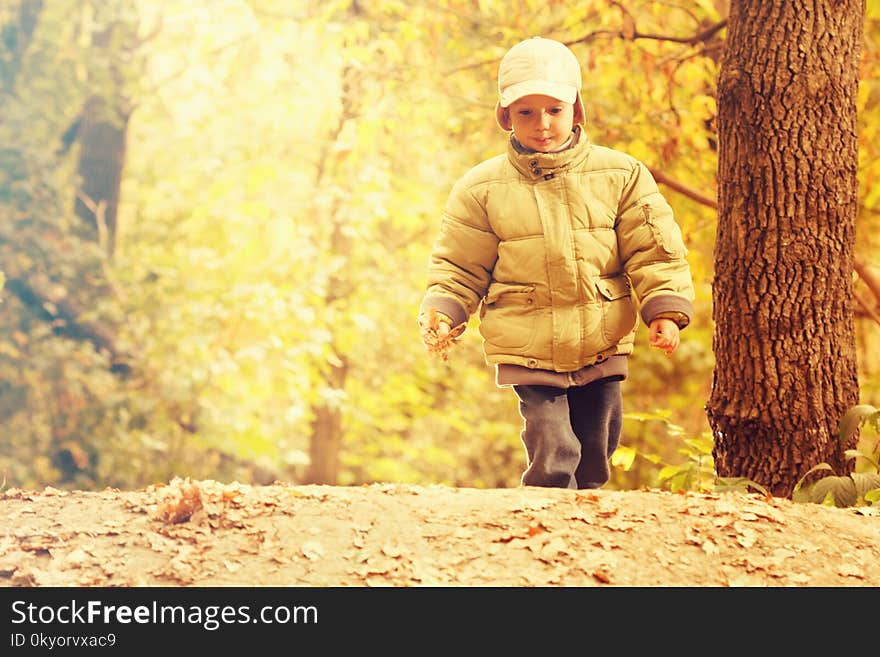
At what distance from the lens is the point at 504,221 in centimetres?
373

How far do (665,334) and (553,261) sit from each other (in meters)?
0.50

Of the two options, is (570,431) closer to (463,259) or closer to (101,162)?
(463,259)

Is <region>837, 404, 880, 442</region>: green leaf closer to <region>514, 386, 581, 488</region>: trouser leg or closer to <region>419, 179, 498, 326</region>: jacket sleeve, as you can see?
<region>514, 386, 581, 488</region>: trouser leg

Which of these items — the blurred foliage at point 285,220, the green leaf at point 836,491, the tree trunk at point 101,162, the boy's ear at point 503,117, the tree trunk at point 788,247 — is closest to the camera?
the boy's ear at point 503,117

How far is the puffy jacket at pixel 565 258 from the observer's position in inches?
145

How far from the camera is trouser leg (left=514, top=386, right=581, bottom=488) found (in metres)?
3.73

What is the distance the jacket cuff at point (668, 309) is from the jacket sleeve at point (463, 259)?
640 millimetres

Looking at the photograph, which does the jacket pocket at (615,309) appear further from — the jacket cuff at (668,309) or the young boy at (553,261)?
the jacket cuff at (668,309)

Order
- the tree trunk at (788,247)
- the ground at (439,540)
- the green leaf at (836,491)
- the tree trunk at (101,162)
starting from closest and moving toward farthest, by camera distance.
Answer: the ground at (439,540), the green leaf at (836,491), the tree trunk at (788,247), the tree trunk at (101,162)

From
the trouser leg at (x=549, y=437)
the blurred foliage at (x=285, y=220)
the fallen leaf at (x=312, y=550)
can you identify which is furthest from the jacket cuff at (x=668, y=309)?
the blurred foliage at (x=285, y=220)

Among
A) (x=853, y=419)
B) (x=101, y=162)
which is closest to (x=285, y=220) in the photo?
(x=101, y=162)

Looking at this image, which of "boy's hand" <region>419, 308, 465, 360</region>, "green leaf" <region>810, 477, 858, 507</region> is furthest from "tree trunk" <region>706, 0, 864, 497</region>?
"boy's hand" <region>419, 308, 465, 360</region>

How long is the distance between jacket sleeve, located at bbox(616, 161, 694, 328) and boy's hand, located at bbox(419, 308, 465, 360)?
737 millimetres
